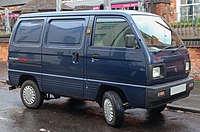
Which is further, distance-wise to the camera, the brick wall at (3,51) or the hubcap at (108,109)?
the brick wall at (3,51)

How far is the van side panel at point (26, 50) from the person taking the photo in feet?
26.0

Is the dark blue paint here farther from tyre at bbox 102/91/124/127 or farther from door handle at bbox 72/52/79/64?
tyre at bbox 102/91/124/127

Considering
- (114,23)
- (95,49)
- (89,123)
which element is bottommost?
(89,123)

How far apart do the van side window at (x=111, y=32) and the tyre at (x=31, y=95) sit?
2.10 m

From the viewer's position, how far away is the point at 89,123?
22.8 feet

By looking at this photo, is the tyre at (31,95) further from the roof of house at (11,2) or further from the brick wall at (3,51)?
the roof of house at (11,2)

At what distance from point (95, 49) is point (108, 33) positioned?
0.40 m

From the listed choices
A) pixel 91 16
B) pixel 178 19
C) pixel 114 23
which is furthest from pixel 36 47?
pixel 178 19

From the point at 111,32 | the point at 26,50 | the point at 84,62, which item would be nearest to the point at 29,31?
the point at 26,50

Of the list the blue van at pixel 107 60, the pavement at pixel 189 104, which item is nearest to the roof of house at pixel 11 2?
the blue van at pixel 107 60

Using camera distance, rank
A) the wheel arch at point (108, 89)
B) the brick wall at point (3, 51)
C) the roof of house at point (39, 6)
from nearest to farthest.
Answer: the wheel arch at point (108, 89) → the roof of house at point (39, 6) → the brick wall at point (3, 51)

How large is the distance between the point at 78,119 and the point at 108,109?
91cm

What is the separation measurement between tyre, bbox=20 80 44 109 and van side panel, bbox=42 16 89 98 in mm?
352

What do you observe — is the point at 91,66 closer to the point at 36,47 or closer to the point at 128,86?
the point at 128,86
